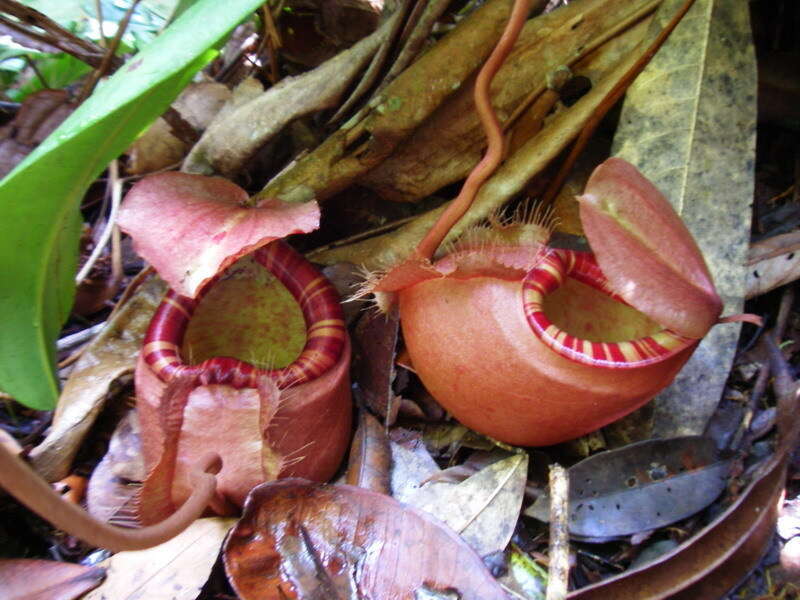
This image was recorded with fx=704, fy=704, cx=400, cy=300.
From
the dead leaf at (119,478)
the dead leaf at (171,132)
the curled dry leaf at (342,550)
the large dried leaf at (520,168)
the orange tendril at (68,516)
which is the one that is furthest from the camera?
the dead leaf at (171,132)

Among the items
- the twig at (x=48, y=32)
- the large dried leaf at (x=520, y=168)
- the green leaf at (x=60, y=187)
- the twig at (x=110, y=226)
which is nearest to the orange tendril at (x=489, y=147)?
the large dried leaf at (x=520, y=168)

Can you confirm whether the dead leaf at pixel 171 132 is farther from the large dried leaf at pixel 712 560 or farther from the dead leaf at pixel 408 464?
the large dried leaf at pixel 712 560

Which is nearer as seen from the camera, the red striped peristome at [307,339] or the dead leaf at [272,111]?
the red striped peristome at [307,339]

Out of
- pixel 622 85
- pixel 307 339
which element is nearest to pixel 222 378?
pixel 307 339

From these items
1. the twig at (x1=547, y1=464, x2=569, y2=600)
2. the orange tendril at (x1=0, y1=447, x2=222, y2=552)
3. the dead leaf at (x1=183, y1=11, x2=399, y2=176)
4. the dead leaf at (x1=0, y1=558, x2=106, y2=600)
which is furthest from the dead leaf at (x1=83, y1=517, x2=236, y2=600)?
the dead leaf at (x1=183, y1=11, x2=399, y2=176)

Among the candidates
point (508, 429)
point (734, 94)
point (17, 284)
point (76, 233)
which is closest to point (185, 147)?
point (76, 233)

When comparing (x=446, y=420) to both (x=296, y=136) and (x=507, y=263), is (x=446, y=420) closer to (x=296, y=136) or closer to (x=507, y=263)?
(x=507, y=263)

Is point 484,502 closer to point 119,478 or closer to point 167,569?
point 167,569
